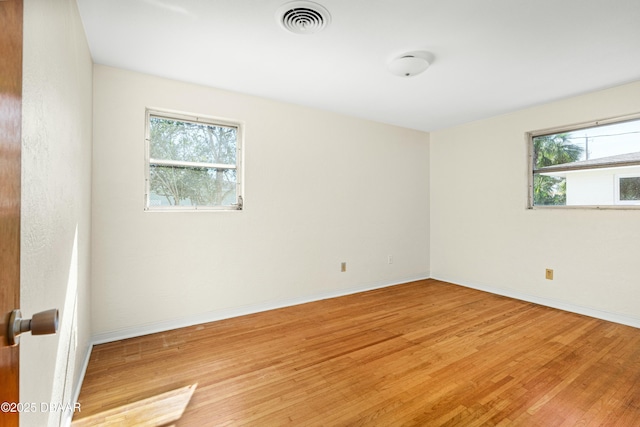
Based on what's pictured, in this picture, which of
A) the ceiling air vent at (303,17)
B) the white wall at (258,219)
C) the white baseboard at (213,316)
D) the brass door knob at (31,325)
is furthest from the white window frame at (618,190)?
the brass door knob at (31,325)

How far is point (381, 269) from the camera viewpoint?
4.40 meters

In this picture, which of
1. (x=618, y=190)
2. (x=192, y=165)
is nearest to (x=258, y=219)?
(x=192, y=165)

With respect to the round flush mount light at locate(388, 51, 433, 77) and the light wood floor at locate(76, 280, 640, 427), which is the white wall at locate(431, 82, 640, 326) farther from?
the round flush mount light at locate(388, 51, 433, 77)

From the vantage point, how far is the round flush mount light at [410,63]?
2414 millimetres

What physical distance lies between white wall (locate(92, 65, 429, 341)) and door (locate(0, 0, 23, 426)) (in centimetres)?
233

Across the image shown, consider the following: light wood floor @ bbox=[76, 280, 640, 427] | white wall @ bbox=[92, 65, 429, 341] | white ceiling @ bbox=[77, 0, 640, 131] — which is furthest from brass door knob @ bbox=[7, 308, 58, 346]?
white wall @ bbox=[92, 65, 429, 341]

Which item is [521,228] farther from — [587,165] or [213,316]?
[213,316]

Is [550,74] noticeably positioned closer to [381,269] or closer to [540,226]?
[540,226]

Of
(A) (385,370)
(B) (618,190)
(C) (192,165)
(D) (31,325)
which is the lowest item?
(A) (385,370)

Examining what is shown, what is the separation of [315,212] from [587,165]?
3110 millimetres

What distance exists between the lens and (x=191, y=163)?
303 cm

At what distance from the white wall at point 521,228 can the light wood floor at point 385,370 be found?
43cm

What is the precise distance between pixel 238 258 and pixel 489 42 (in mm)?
Answer: 2973

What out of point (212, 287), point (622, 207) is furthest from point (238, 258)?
point (622, 207)
